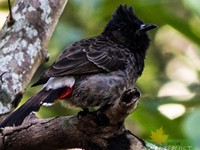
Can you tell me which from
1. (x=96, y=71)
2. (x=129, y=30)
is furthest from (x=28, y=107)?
(x=129, y=30)

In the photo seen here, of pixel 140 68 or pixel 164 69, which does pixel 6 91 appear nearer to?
pixel 140 68

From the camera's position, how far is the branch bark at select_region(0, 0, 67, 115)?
3.63m

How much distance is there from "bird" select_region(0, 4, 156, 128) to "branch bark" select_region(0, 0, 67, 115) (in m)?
0.10

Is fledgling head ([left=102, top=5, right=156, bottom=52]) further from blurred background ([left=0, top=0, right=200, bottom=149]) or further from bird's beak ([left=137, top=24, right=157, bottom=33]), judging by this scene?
blurred background ([left=0, top=0, right=200, bottom=149])

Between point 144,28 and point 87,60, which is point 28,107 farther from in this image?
point 144,28

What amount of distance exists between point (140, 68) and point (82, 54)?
1.57 ft

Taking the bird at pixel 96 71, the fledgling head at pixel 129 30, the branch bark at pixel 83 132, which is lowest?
the branch bark at pixel 83 132

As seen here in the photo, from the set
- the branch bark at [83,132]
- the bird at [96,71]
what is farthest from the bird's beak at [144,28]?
the branch bark at [83,132]

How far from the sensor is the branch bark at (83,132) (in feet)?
9.96

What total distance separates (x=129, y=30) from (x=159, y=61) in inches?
75.6

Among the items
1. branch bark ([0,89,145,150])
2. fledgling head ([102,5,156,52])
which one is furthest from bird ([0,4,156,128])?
branch bark ([0,89,145,150])

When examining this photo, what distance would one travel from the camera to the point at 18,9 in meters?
4.05

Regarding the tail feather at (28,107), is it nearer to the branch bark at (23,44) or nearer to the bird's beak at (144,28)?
the branch bark at (23,44)

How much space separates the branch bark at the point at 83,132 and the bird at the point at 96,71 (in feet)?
0.37
